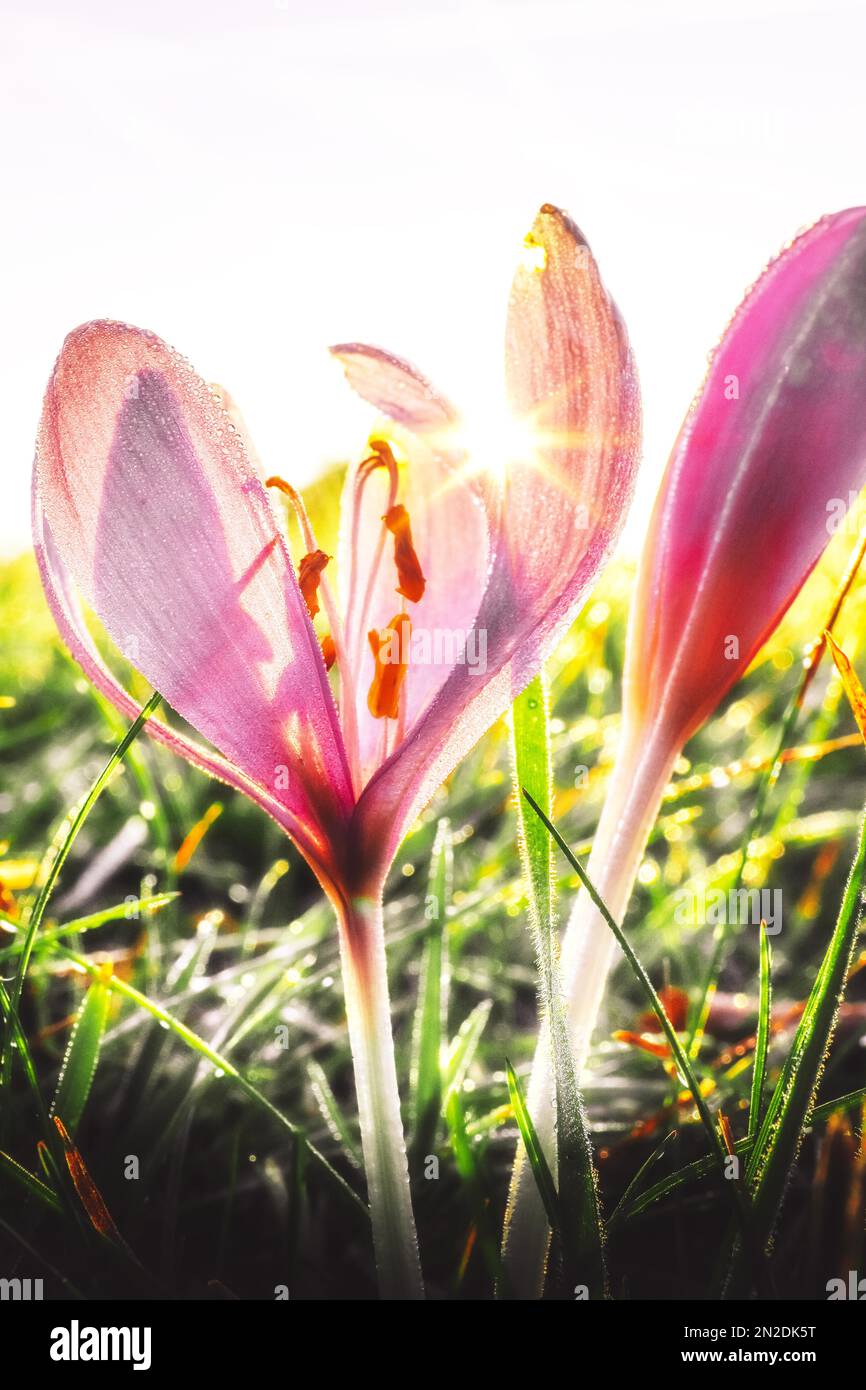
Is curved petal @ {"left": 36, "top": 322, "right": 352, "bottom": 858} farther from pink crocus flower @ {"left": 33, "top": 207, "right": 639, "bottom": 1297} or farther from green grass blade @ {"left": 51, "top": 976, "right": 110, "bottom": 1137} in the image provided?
green grass blade @ {"left": 51, "top": 976, "right": 110, "bottom": 1137}

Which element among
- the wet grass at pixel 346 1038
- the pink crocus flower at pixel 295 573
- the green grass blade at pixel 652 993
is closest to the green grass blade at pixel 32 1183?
the wet grass at pixel 346 1038

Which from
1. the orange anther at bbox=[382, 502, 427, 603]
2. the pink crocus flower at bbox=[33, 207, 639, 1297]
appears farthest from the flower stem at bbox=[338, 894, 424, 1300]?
the orange anther at bbox=[382, 502, 427, 603]

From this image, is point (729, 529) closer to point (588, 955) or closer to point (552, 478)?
point (552, 478)

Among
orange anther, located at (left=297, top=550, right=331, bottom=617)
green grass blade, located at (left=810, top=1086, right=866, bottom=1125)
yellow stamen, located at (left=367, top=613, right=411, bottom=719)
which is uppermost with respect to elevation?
orange anther, located at (left=297, top=550, right=331, bottom=617)

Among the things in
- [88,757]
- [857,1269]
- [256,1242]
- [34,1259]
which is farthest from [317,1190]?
[88,757]

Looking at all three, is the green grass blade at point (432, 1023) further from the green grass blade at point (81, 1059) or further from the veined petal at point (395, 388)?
the veined petal at point (395, 388)

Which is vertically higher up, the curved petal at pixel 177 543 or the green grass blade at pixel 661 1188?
the curved petal at pixel 177 543
